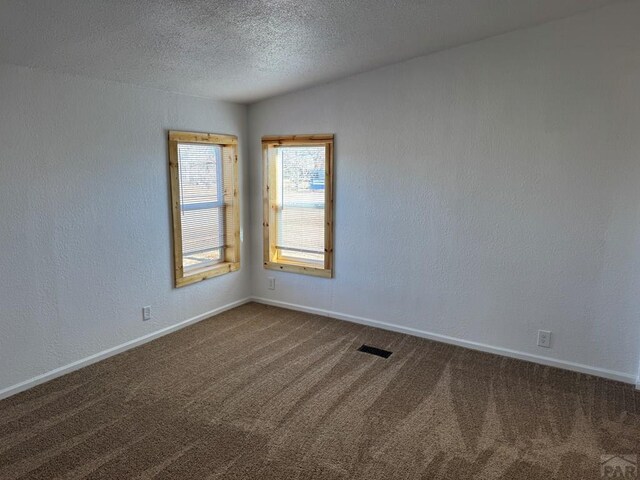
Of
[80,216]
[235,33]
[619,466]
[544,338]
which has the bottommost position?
[619,466]

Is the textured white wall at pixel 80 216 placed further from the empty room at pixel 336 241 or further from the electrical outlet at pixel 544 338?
the electrical outlet at pixel 544 338

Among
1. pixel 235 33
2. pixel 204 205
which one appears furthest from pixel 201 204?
pixel 235 33

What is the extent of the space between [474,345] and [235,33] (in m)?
3.11

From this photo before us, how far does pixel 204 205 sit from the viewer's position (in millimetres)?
4570

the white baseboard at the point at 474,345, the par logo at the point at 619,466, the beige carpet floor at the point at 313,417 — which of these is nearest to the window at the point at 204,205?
the white baseboard at the point at 474,345

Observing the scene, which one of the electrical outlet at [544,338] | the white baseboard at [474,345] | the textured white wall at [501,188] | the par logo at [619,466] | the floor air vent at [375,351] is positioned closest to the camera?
the par logo at [619,466]

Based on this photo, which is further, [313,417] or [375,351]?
[375,351]

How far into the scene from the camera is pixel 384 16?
9.48 feet

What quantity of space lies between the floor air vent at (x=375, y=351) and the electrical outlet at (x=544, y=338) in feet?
3.96

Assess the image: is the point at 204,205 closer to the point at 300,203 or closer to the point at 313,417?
the point at 300,203

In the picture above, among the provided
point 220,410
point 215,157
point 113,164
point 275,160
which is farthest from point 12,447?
point 275,160

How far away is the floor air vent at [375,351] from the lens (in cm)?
381

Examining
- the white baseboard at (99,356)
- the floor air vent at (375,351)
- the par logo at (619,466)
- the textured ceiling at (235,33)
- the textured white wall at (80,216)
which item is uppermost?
the textured ceiling at (235,33)

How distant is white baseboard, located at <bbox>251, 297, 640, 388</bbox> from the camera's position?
3398mm
